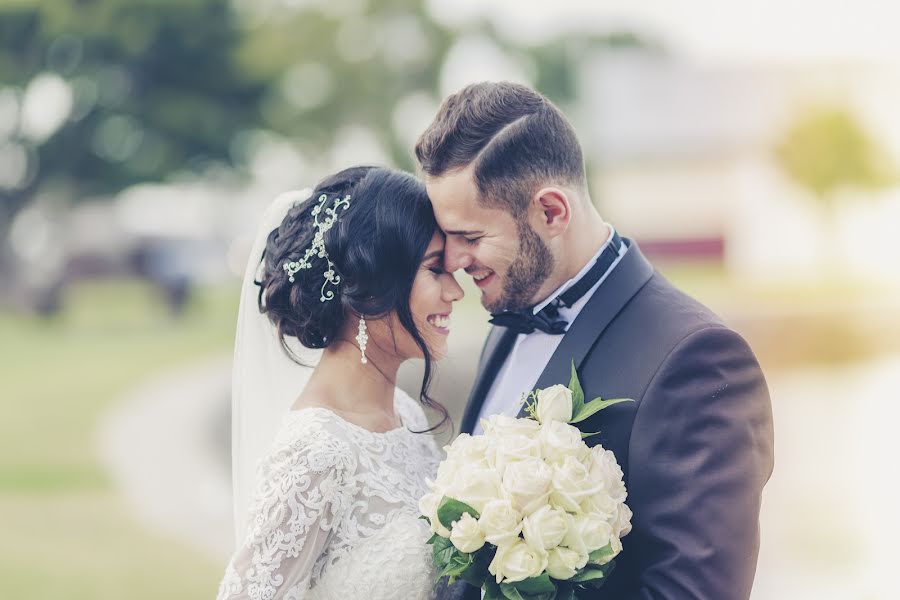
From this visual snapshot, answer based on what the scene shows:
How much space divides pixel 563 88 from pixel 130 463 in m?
29.3

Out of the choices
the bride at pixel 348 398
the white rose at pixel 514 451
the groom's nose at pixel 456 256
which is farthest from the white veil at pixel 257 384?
the white rose at pixel 514 451

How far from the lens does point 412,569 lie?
3.01 metres

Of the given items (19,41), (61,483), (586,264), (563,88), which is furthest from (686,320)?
(563,88)

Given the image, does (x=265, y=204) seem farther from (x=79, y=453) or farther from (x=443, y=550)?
(x=443, y=550)

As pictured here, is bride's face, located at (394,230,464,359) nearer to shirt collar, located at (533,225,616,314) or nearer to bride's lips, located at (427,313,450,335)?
bride's lips, located at (427,313,450,335)

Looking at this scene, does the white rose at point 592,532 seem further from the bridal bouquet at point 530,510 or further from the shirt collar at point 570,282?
the shirt collar at point 570,282

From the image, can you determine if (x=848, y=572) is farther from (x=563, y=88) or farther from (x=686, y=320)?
(x=563, y=88)

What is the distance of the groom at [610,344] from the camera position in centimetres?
262

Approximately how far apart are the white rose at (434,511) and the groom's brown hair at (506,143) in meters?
0.91

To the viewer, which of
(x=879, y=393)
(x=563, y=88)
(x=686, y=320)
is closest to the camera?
(x=686, y=320)

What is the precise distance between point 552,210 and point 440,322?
50cm

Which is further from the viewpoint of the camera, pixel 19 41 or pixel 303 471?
pixel 19 41

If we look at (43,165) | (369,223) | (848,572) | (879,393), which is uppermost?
(369,223)

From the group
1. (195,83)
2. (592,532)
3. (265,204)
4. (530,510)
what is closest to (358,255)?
(530,510)
